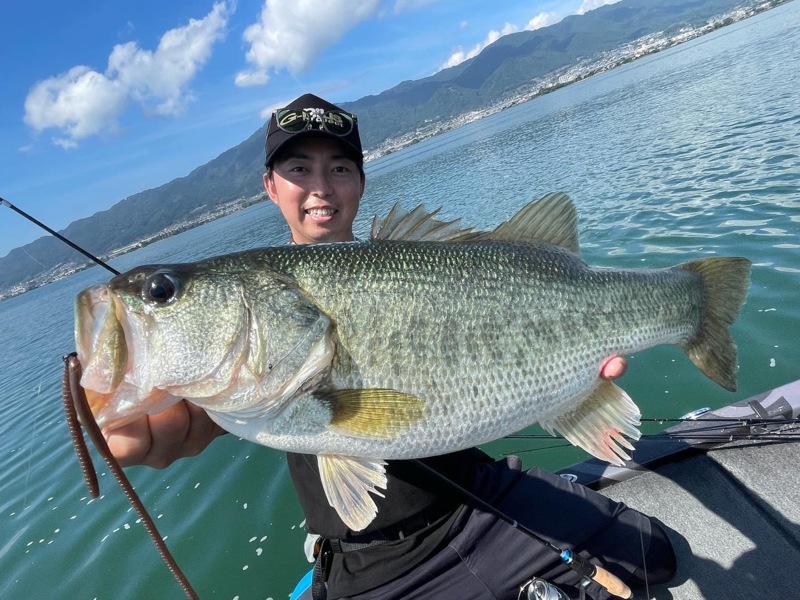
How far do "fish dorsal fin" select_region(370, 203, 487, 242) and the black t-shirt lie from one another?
1406 mm

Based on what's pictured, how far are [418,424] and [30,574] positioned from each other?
8189mm

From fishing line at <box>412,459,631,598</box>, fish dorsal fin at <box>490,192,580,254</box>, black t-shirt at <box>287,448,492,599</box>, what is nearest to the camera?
black t-shirt at <box>287,448,492,599</box>

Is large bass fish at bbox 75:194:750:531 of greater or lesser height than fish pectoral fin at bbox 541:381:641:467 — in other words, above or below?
above

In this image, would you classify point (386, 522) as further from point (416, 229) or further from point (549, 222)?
point (549, 222)

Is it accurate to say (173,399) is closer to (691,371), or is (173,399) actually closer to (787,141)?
(691,371)

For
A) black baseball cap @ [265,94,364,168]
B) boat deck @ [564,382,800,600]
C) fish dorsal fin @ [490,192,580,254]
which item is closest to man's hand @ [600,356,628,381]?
fish dorsal fin @ [490,192,580,254]

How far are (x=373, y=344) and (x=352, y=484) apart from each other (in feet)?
2.36

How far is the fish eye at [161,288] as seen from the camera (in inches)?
86.3

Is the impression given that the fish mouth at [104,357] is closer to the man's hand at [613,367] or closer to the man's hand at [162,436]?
the man's hand at [162,436]

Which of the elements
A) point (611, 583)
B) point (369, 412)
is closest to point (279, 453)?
point (611, 583)

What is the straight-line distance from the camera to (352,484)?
236cm

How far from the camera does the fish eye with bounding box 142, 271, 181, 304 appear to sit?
7.19 ft

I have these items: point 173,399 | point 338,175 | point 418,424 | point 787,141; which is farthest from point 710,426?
point 787,141

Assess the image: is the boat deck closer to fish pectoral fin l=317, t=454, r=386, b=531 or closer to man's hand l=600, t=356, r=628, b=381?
man's hand l=600, t=356, r=628, b=381
